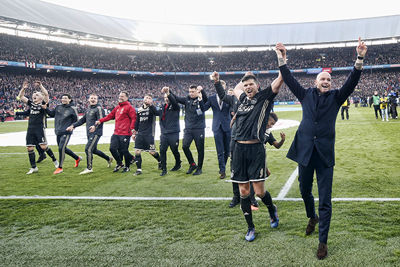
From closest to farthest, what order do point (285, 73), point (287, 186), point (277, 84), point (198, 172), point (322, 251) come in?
point (322, 251) → point (285, 73) → point (277, 84) → point (287, 186) → point (198, 172)

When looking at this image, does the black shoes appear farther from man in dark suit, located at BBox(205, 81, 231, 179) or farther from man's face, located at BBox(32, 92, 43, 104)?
man's face, located at BBox(32, 92, 43, 104)

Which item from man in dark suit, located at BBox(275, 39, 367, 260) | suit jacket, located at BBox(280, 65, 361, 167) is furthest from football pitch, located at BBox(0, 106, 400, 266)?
suit jacket, located at BBox(280, 65, 361, 167)

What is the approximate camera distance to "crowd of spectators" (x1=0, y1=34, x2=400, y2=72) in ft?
149

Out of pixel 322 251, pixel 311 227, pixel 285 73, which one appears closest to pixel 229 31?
pixel 285 73

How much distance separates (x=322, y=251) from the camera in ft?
10.1

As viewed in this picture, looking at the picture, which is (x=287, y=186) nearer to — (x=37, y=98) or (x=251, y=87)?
(x=251, y=87)

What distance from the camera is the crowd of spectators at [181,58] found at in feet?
149

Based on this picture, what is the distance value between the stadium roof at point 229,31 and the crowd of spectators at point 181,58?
3152 mm

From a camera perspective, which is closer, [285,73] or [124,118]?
[285,73]

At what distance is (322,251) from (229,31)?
70926 millimetres

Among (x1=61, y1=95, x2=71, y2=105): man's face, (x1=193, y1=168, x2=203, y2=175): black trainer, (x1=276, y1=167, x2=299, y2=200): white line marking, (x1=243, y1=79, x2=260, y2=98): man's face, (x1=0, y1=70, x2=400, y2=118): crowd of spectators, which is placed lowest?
(x1=193, y1=168, x2=203, y2=175): black trainer

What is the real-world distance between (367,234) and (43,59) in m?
48.8

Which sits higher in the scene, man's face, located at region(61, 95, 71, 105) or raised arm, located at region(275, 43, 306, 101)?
raised arm, located at region(275, 43, 306, 101)

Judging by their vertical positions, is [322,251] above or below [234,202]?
above
